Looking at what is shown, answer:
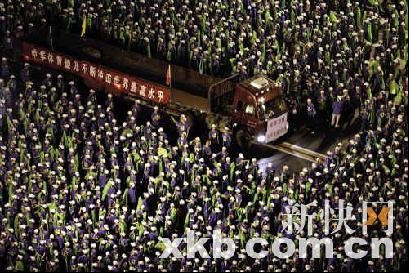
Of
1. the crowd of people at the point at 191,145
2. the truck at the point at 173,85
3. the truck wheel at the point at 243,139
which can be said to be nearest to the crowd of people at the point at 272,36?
the crowd of people at the point at 191,145

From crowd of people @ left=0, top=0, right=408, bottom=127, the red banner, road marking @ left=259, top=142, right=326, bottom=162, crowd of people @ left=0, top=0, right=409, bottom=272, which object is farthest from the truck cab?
the red banner

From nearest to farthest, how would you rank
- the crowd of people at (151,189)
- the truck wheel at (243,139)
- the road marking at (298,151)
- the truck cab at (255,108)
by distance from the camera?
the crowd of people at (151,189) < the truck cab at (255,108) < the road marking at (298,151) < the truck wheel at (243,139)

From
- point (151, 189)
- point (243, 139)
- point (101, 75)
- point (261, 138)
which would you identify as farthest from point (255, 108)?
point (101, 75)

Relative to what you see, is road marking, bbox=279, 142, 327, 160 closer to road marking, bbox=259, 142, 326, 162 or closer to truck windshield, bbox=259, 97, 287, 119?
road marking, bbox=259, 142, 326, 162

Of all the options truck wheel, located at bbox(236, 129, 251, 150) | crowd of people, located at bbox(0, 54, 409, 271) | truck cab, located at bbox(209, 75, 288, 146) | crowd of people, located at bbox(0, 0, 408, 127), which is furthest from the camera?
crowd of people, located at bbox(0, 0, 408, 127)

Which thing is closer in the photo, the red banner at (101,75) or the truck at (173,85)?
the truck at (173,85)

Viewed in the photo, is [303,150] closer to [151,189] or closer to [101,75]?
[151,189]

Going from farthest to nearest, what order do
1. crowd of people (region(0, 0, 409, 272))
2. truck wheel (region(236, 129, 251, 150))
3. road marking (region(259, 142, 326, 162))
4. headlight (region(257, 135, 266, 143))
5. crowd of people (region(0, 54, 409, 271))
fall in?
truck wheel (region(236, 129, 251, 150)), road marking (region(259, 142, 326, 162)), headlight (region(257, 135, 266, 143)), crowd of people (region(0, 0, 409, 272)), crowd of people (region(0, 54, 409, 271))

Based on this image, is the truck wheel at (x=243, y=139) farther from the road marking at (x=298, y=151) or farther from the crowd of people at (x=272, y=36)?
the crowd of people at (x=272, y=36)

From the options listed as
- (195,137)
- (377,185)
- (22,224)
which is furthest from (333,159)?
(22,224)
